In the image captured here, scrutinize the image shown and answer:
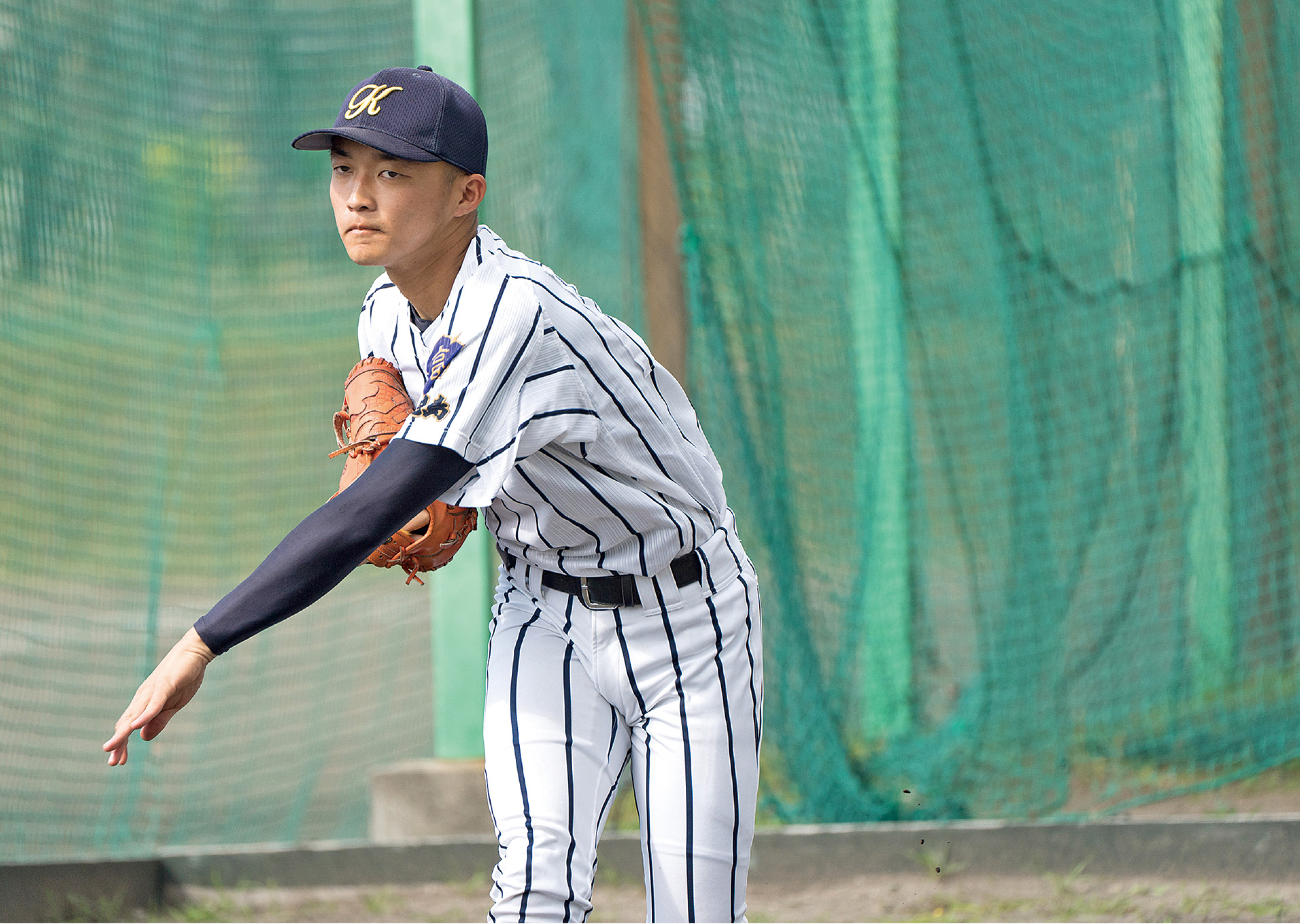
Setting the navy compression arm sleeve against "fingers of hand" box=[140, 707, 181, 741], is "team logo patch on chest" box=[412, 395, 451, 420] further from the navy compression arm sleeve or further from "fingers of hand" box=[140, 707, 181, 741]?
"fingers of hand" box=[140, 707, 181, 741]

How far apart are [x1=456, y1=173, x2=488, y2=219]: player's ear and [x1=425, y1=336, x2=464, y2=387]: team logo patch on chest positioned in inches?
10.0

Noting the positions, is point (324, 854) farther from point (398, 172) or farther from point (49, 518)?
point (398, 172)

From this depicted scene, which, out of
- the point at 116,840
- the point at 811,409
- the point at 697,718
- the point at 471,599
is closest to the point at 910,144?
the point at 811,409

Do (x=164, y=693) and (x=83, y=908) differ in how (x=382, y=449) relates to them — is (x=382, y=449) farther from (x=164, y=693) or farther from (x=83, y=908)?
(x=83, y=908)

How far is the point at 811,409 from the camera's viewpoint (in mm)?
4988

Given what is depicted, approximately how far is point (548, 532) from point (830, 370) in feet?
9.19

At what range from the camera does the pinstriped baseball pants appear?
236 cm

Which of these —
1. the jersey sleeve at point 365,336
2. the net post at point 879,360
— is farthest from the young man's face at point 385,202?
the net post at point 879,360

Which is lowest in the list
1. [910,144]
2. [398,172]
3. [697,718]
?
[697,718]

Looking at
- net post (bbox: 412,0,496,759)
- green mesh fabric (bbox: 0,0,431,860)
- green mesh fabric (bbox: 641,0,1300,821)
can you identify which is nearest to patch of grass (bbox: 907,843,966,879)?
green mesh fabric (bbox: 641,0,1300,821)

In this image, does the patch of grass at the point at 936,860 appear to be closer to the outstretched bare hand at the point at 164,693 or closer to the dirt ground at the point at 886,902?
the dirt ground at the point at 886,902

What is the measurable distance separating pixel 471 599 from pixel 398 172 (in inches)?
123

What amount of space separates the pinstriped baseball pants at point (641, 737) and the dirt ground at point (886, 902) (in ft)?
6.37

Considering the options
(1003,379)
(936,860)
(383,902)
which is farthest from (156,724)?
(1003,379)
